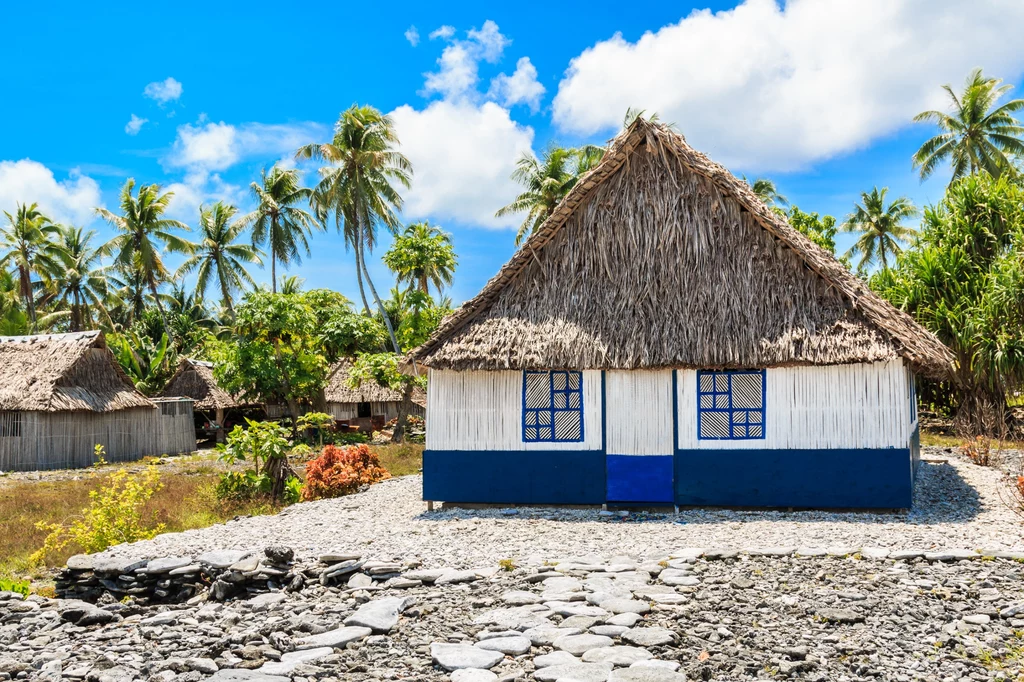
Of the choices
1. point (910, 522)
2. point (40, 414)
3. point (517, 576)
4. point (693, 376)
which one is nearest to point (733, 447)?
point (693, 376)

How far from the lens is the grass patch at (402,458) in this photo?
66.6 feet

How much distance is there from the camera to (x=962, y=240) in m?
25.8

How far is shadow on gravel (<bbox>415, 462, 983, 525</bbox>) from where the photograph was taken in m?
11.2

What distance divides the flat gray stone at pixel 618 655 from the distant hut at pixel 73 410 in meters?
23.3

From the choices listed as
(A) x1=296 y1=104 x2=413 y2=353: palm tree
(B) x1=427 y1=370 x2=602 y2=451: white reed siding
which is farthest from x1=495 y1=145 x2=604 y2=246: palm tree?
(B) x1=427 y1=370 x2=602 y2=451: white reed siding

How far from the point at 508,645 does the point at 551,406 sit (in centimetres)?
649

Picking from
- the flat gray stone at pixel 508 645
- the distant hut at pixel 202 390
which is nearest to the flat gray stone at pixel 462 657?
the flat gray stone at pixel 508 645

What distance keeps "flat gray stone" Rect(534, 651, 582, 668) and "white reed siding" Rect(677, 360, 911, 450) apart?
6.46 metres

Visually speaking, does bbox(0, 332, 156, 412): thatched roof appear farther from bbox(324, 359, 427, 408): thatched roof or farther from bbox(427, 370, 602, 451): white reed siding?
bbox(427, 370, 602, 451): white reed siding

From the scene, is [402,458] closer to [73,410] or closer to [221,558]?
[73,410]

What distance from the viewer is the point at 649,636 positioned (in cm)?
625

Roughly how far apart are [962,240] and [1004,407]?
5338 millimetres

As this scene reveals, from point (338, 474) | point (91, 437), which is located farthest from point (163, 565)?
point (91, 437)

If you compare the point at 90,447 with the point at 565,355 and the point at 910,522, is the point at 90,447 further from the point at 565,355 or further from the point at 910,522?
the point at 910,522
